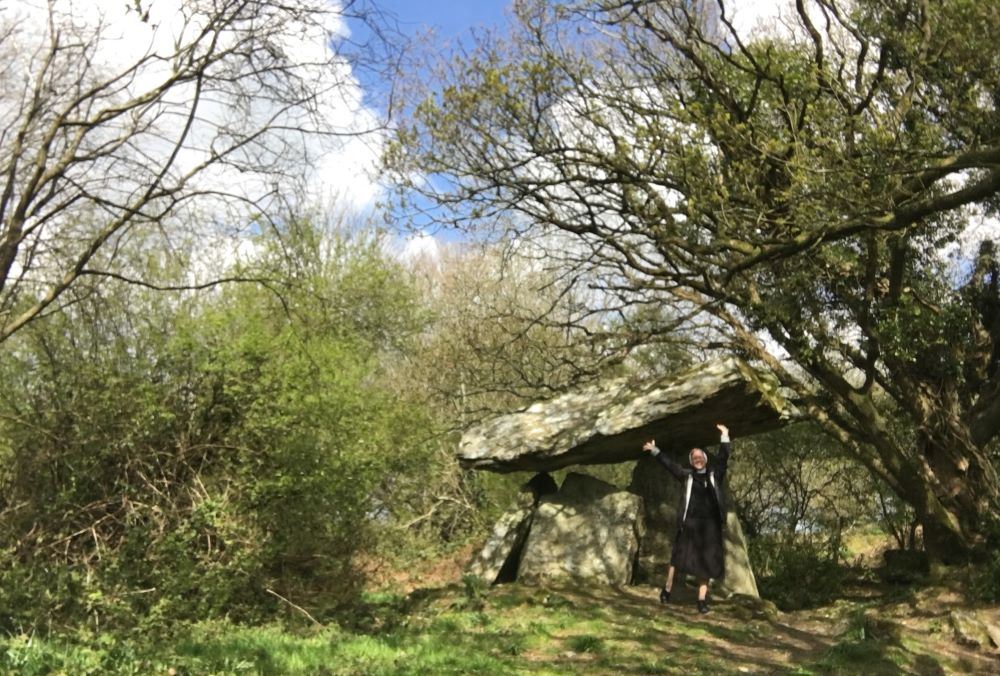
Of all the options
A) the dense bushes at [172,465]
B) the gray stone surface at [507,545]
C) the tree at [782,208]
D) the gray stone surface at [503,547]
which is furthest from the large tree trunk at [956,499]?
the dense bushes at [172,465]

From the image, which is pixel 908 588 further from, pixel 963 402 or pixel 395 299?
pixel 395 299

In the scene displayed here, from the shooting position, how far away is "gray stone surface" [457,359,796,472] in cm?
1087

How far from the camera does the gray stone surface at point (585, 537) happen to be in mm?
11227

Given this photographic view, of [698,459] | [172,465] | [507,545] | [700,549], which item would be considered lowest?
[507,545]

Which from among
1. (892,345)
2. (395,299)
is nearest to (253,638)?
(892,345)

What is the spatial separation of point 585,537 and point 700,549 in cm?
189

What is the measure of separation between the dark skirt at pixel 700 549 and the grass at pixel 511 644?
0.47 metres

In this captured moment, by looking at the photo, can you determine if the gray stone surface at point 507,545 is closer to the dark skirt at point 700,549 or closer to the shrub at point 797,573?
the dark skirt at point 700,549

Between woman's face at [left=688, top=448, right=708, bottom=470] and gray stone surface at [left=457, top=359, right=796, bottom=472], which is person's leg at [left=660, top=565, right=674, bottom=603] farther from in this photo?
gray stone surface at [left=457, top=359, right=796, bottom=472]

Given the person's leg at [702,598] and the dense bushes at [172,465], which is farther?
the person's leg at [702,598]

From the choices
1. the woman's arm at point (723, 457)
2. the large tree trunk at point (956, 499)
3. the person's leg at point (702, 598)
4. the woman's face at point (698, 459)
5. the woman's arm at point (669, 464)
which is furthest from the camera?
the large tree trunk at point (956, 499)

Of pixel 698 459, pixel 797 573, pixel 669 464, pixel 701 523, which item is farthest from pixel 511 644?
pixel 797 573

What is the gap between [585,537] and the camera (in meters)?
11.5

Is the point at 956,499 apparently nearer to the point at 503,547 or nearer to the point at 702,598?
the point at 702,598
